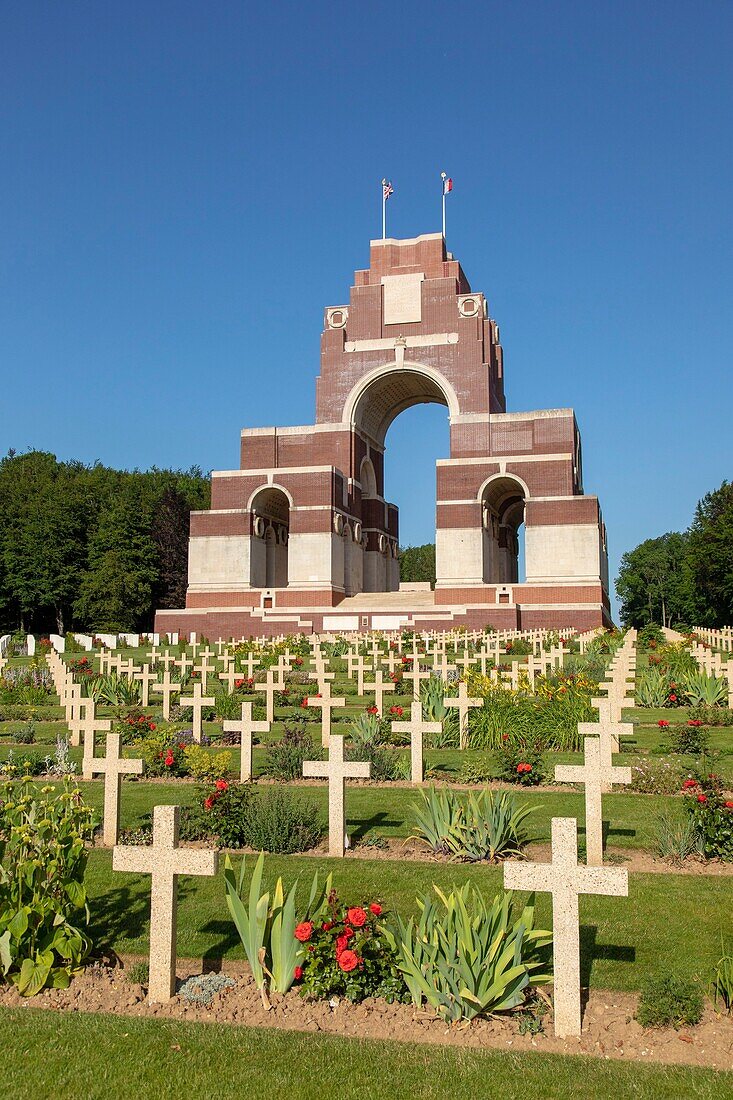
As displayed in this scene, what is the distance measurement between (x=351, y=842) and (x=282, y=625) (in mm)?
29407

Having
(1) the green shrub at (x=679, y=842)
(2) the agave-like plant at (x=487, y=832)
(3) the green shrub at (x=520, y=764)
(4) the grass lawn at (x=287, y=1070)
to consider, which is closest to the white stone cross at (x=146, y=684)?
(3) the green shrub at (x=520, y=764)

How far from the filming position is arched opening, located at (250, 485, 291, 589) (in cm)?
3925

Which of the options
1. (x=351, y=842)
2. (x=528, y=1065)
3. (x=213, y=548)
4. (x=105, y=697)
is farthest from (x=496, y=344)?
(x=528, y=1065)

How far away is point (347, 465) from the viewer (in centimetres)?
4053

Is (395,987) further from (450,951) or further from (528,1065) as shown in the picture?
(528,1065)

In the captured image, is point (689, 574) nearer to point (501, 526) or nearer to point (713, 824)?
point (501, 526)

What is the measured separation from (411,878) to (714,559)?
4576 centimetres

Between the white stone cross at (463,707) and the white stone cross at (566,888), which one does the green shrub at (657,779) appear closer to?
the white stone cross at (463,707)

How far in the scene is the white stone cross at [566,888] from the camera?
12.6ft

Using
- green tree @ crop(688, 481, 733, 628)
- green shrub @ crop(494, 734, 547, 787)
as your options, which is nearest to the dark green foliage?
green tree @ crop(688, 481, 733, 628)

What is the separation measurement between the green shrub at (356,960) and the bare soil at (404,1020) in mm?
62

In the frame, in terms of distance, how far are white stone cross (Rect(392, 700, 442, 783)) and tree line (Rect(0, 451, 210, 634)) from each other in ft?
127

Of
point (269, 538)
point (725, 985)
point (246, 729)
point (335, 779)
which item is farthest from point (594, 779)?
point (269, 538)

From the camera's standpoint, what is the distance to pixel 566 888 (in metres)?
3.91
